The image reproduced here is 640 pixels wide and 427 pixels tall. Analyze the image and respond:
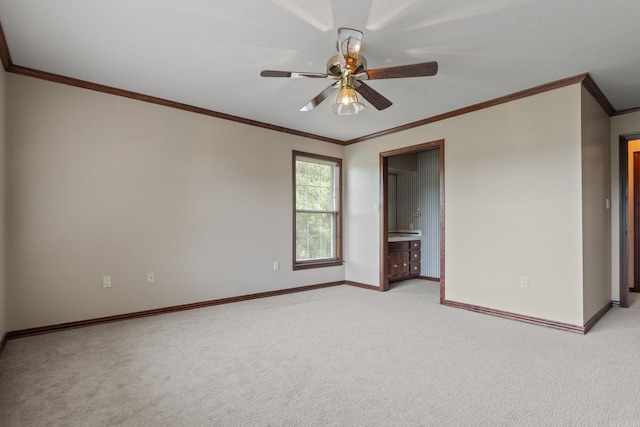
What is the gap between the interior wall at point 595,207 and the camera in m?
3.21

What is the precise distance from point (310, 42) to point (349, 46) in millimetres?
526

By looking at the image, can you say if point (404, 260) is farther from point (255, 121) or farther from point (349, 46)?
point (349, 46)

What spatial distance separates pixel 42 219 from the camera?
306 cm

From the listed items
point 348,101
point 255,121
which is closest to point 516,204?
point 348,101

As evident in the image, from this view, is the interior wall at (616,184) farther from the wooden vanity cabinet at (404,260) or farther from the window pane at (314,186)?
the window pane at (314,186)

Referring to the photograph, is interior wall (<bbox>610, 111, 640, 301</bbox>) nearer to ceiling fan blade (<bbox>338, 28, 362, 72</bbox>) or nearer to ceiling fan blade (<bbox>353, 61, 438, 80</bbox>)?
ceiling fan blade (<bbox>353, 61, 438, 80</bbox>)

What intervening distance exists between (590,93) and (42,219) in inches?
218

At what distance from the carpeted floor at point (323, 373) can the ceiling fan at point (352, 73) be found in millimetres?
1972

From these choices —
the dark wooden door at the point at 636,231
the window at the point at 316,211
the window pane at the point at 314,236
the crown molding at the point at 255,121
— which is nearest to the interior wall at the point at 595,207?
the crown molding at the point at 255,121

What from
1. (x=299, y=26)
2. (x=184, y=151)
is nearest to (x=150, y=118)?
(x=184, y=151)

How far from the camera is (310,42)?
2.54m

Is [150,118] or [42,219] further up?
[150,118]

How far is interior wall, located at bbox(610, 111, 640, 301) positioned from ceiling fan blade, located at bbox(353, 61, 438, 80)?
3.53 meters

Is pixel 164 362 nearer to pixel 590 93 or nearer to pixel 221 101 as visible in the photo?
pixel 221 101
